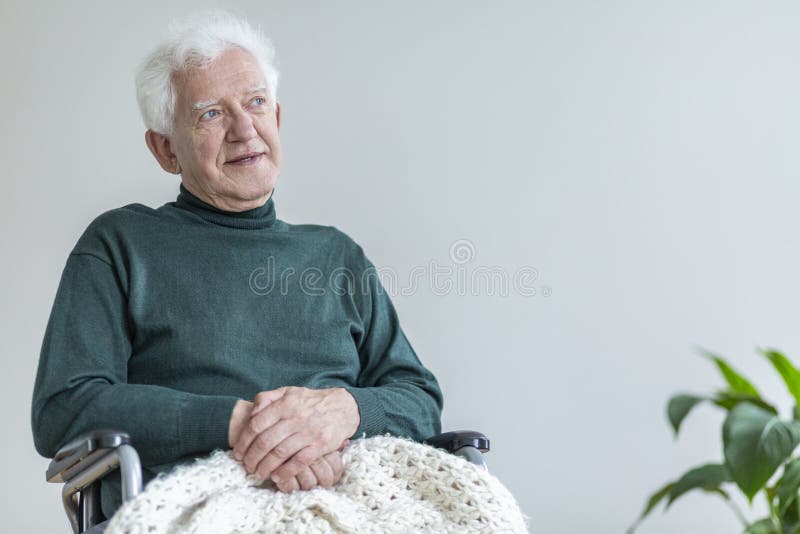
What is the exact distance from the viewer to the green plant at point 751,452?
1.87 metres

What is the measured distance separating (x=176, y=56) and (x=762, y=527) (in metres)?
1.73

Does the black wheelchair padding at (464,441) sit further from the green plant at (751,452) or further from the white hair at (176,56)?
the white hair at (176,56)

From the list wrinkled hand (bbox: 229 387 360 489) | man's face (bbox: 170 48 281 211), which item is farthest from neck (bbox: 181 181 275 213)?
wrinkled hand (bbox: 229 387 360 489)

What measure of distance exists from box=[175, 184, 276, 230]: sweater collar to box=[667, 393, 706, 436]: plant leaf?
1.04 meters

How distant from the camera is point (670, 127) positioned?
2328mm

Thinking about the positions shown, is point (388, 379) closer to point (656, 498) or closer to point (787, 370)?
point (656, 498)

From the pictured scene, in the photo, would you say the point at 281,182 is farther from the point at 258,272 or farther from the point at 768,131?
the point at 768,131

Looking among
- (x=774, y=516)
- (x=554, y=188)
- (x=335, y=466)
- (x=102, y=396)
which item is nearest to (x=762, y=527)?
(x=774, y=516)

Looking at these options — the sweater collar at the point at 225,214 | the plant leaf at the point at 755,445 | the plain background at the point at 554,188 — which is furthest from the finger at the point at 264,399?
the plant leaf at the point at 755,445

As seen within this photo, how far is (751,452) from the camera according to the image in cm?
188

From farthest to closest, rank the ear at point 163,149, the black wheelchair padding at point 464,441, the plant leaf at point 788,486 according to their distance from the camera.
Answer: the plant leaf at point 788,486
the ear at point 163,149
the black wheelchair padding at point 464,441

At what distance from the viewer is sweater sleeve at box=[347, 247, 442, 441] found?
1589 mm

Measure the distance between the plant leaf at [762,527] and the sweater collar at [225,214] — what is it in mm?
1357

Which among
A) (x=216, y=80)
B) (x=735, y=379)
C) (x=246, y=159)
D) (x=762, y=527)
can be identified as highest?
(x=216, y=80)
